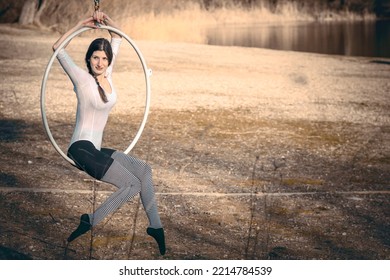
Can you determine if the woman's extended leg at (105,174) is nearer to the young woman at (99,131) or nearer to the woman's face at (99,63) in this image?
the young woman at (99,131)

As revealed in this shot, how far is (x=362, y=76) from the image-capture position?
835 inches

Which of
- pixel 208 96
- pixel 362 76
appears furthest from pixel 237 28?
pixel 208 96

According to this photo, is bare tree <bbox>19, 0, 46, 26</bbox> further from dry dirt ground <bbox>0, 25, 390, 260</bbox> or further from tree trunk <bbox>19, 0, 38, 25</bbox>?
dry dirt ground <bbox>0, 25, 390, 260</bbox>

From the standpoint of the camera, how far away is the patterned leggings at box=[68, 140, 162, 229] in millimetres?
5066

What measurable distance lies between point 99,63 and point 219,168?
5.12m

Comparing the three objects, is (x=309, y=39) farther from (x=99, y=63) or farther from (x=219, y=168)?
(x=99, y=63)

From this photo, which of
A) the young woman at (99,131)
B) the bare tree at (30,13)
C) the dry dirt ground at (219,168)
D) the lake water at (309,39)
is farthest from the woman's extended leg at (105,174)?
the bare tree at (30,13)

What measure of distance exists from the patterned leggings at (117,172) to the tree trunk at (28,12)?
94.3 feet

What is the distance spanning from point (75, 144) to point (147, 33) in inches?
1082

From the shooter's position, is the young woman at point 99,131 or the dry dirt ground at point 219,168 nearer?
the young woman at point 99,131

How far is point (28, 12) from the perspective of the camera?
3338 centimetres

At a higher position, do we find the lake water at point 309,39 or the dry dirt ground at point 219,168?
the dry dirt ground at point 219,168

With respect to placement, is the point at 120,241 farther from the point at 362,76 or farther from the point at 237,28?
the point at 237,28

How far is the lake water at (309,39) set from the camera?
3484 cm
